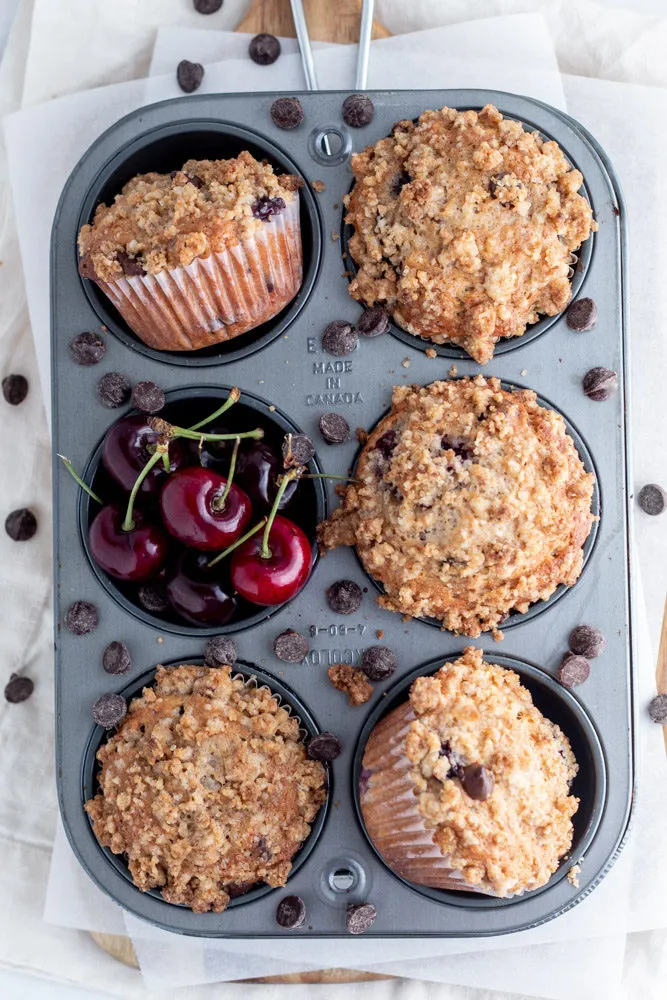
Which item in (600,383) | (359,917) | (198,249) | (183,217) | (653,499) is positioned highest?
(183,217)

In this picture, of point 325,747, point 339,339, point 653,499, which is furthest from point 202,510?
point 653,499

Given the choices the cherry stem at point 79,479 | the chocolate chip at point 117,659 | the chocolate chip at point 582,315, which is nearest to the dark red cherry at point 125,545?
the cherry stem at point 79,479

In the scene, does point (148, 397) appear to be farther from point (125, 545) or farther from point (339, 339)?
point (339, 339)

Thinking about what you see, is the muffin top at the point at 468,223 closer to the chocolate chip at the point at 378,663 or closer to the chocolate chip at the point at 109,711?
the chocolate chip at the point at 378,663

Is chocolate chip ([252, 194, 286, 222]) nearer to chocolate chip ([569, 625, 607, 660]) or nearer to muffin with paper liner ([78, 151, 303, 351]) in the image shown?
muffin with paper liner ([78, 151, 303, 351])

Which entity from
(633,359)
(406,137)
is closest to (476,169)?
(406,137)

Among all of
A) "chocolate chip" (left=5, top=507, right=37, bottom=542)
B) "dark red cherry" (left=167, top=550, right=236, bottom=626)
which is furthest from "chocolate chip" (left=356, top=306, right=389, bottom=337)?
"chocolate chip" (left=5, top=507, right=37, bottom=542)
